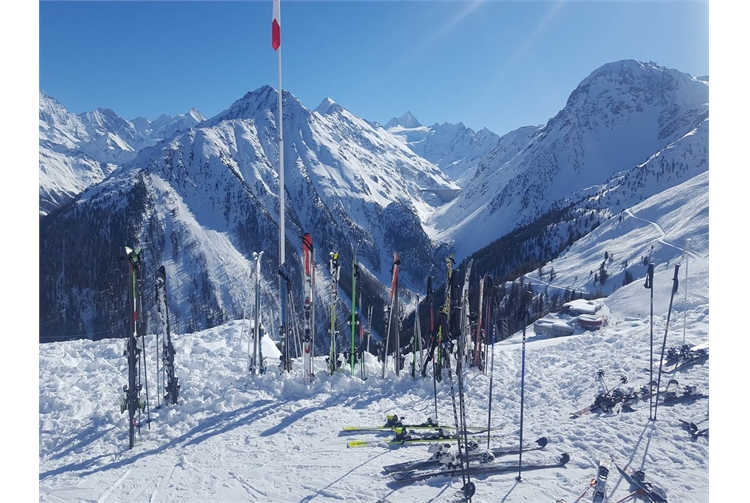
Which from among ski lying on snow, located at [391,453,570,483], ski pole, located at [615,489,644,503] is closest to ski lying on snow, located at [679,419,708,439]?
ski pole, located at [615,489,644,503]

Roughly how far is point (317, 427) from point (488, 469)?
4901 millimetres

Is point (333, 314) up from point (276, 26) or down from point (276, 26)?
down

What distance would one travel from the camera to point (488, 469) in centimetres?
940

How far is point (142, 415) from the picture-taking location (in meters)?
12.7

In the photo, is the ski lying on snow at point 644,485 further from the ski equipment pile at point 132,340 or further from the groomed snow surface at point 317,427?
the ski equipment pile at point 132,340

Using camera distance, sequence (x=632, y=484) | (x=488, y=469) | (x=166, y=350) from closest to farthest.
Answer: (x=632, y=484), (x=488, y=469), (x=166, y=350)

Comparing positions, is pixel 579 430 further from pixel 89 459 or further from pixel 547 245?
pixel 547 245

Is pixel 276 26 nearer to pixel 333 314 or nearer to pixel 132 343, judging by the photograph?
pixel 333 314

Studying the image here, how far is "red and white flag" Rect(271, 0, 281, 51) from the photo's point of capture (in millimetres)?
15133

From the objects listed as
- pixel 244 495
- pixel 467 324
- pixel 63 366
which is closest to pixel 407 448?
pixel 244 495

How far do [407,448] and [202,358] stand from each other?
964cm

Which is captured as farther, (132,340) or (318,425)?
(318,425)

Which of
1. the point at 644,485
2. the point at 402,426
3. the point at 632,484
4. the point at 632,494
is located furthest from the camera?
the point at 402,426

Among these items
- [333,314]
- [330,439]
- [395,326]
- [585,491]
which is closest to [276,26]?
[333,314]
